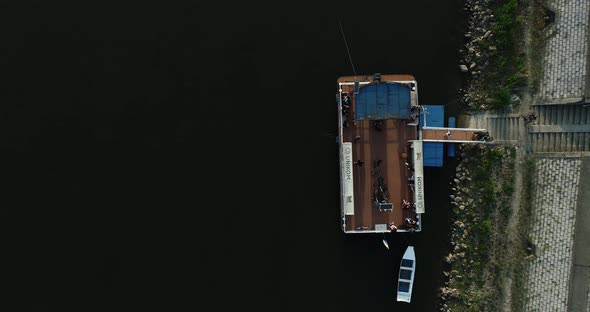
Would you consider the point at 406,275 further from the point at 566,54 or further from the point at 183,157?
the point at 566,54

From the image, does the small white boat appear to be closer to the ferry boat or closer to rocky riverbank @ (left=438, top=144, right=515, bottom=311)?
the ferry boat

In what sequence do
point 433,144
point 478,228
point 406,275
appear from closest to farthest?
point 433,144 < point 478,228 < point 406,275

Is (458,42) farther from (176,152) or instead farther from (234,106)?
(176,152)

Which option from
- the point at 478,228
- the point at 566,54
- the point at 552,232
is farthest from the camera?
the point at 478,228

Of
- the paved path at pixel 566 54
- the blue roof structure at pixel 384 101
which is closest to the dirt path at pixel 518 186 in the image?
A: the paved path at pixel 566 54

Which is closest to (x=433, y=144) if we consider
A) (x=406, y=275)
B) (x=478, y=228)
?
(x=478, y=228)

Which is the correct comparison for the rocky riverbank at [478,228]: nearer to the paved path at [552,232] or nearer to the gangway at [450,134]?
the gangway at [450,134]

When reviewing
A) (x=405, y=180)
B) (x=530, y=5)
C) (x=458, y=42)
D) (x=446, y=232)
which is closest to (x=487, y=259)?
(x=446, y=232)
